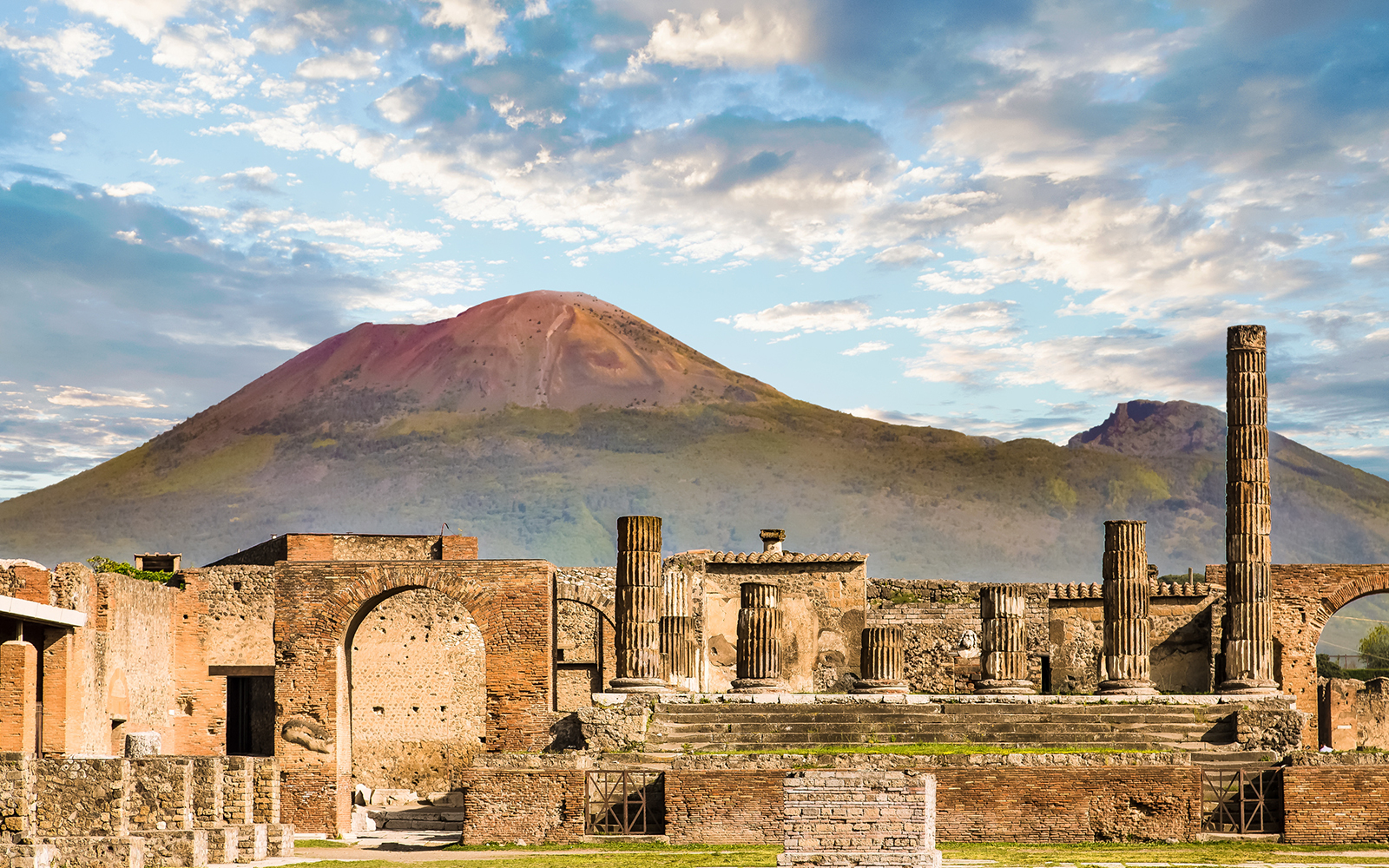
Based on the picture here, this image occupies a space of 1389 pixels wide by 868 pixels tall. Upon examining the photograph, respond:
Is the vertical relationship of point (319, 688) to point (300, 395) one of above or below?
below

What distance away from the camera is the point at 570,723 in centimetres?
2433

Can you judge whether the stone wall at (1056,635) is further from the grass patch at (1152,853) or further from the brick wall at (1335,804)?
the grass patch at (1152,853)

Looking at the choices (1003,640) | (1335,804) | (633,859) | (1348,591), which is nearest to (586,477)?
(1348,591)

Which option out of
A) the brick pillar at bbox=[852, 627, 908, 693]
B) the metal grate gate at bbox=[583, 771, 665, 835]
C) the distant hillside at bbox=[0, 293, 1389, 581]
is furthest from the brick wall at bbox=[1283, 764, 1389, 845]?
the distant hillside at bbox=[0, 293, 1389, 581]

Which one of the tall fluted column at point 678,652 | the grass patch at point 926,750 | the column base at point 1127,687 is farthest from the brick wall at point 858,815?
the column base at point 1127,687

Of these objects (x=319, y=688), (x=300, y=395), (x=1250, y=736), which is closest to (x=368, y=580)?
(x=319, y=688)

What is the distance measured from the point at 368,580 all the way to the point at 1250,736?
14.3 m

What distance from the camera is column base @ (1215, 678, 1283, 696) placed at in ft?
87.5

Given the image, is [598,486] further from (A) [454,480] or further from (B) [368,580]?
(B) [368,580]

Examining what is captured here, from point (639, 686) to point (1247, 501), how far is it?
38.2ft

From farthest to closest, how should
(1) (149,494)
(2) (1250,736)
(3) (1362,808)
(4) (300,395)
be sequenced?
(4) (300,395) < (1) (149,494) < (2) (1250,736) < (3) (1362,808)

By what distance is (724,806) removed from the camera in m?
20.5

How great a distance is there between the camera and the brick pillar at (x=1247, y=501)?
2809 centimetres

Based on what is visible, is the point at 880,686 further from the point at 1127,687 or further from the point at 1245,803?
the point at 1245,803
